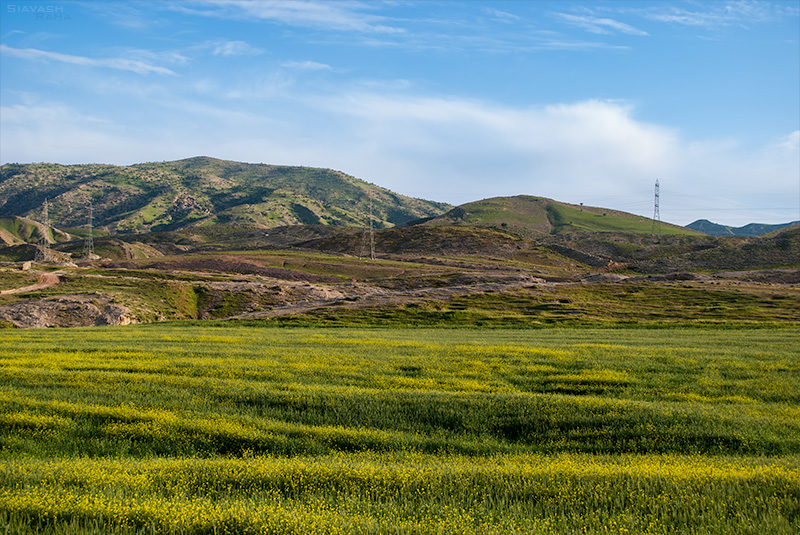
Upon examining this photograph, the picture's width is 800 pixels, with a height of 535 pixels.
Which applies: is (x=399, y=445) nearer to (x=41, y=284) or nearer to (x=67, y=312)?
(x=67, y=312)

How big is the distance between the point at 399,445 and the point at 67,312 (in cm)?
5538

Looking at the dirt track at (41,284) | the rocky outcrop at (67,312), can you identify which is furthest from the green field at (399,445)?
the dirt track at (41,284)

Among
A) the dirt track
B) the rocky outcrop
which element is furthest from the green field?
the dirt track

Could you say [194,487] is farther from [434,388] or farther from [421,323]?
[421,323]

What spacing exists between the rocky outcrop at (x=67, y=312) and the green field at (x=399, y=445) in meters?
36.3

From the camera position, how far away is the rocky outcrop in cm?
4838

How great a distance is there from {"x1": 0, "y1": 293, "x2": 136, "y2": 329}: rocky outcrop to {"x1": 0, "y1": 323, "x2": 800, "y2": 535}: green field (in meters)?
36.3

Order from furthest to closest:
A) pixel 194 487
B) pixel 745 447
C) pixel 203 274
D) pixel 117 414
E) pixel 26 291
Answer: pixel 203 274
pixel 26 291
pixel 117 414
pixel 745 447
pixel 194 487

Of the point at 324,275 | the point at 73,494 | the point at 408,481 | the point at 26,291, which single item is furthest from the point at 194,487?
the point at 324,275

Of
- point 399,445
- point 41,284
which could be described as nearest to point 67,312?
point 41,284

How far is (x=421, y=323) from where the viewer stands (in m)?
49.4

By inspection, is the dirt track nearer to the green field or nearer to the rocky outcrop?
the rocky outcrop

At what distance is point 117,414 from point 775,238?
516 ft

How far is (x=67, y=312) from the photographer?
51.6m
